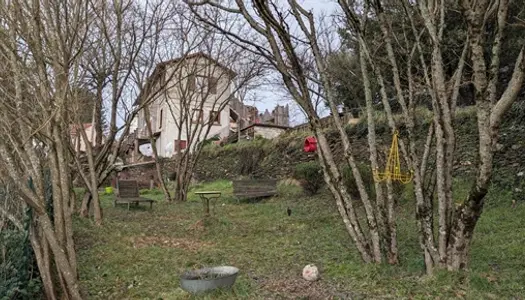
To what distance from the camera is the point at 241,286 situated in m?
3.94

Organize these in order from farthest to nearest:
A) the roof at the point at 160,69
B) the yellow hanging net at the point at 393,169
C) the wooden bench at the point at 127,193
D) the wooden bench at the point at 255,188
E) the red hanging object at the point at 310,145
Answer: the red hanging object at the point at 310,145, the wooden bench at the point at 255,188, the roof at the point at 160,69, the wooden bench at the point at 127,193, the yellow hanging net at the point at 393,169

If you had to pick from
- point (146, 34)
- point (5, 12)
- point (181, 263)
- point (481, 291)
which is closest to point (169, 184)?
point (146, 34)

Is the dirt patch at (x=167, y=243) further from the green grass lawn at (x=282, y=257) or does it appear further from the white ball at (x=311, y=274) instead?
the white ball at (x=311, y=274)

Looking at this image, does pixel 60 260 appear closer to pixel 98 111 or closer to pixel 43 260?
pixel 43 260

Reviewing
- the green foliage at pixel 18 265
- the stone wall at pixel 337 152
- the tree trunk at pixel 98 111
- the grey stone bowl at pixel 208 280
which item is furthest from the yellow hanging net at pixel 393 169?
the tree trunk at pixel 98 111

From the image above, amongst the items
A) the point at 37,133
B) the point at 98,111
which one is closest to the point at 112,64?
the point at 98,111

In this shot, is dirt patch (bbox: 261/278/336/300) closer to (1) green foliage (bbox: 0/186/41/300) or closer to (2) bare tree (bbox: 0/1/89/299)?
(2) bare tree (bbox: 0/1/89/299)

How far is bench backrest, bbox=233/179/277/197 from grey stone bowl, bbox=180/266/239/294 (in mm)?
7834

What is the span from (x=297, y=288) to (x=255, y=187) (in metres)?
8.10

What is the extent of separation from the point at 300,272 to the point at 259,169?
38.7 ft

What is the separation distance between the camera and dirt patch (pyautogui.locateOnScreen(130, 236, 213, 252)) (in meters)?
6.02

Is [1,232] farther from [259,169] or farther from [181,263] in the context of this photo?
[259,169]

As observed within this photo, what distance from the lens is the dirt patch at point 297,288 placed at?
3.65 metres

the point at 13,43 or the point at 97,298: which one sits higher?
the point at 13,43
